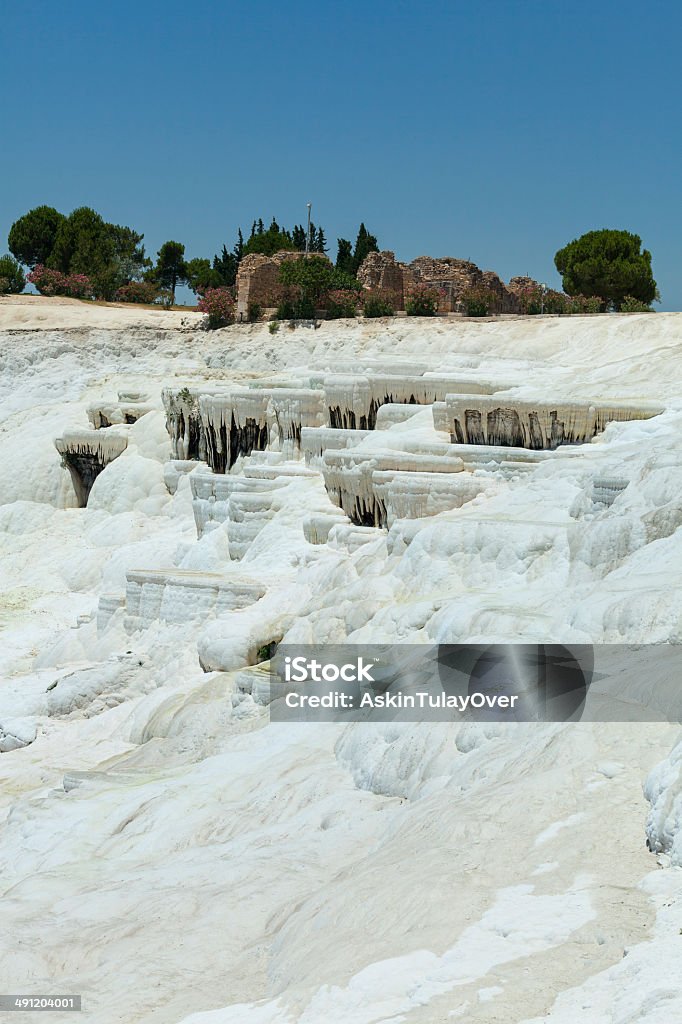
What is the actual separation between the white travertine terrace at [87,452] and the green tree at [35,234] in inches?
823

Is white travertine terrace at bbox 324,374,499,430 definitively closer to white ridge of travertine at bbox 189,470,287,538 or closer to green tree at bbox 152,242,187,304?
white ridge of travertine at bbox 189,470,287,538

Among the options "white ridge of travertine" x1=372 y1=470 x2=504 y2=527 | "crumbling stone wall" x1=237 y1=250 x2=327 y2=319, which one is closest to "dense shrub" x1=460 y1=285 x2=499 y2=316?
"crumbling stone wall" x1=237 y1=250 x2=327 y2=319

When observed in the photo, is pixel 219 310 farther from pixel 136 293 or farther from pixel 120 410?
pixel 120 410

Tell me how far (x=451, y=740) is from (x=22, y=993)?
9.86ft

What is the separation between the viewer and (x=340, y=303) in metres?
27.5

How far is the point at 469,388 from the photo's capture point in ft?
57.7

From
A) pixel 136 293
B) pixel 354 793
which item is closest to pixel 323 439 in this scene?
pixel 354 793

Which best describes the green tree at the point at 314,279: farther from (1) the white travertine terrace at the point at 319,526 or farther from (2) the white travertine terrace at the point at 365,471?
(1) the white travertine terrace at the point at 319,526

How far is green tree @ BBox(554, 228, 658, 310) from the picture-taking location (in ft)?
94.2

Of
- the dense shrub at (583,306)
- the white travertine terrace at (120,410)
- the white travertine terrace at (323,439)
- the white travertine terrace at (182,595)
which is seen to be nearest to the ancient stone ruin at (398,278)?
the dense shrub at (583,306)

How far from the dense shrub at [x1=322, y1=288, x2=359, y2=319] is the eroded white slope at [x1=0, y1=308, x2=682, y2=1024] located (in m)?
10.7

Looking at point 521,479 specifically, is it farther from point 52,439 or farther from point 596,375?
point 52,439

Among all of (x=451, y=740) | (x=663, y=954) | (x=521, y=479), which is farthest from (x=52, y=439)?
(x=663, y=954)

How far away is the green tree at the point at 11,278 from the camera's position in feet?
107
